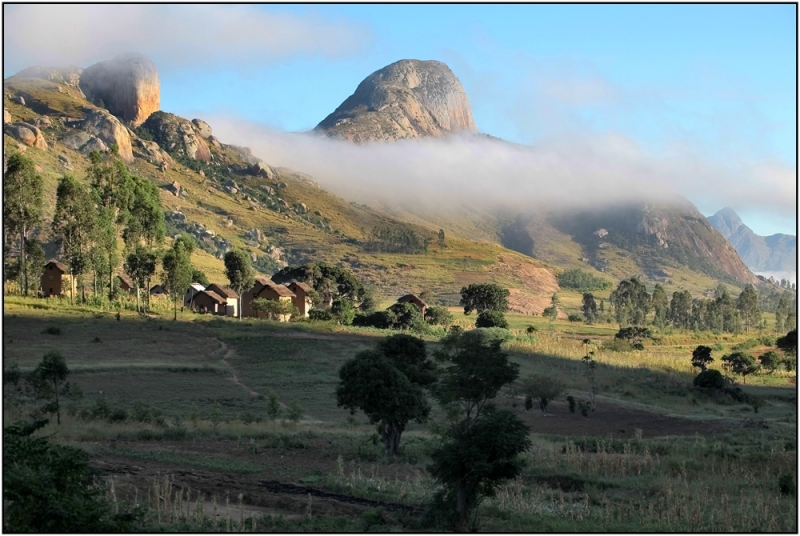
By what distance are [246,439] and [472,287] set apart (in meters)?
86.0

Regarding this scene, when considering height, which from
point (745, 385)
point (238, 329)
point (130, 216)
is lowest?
point (745, 385)

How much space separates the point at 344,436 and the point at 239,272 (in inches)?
2216

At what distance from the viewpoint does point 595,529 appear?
18703 millimetres

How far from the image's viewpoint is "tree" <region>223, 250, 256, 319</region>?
284ft

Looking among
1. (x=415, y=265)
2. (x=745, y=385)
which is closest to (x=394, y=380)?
(x=745, y=385)

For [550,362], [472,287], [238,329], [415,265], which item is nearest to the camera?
[550,362]

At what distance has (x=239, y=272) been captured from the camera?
86812 mm

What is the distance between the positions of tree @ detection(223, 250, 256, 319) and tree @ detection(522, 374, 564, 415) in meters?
45.0

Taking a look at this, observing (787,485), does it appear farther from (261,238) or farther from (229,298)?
(261,238)

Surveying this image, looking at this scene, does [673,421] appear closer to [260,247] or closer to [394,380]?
[394,380]

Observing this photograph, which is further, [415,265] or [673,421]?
[415,265]

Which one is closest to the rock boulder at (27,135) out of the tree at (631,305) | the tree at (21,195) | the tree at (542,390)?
the tree at (21,195)

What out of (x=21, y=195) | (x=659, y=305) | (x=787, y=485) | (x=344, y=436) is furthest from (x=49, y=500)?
(x=659, y=305)

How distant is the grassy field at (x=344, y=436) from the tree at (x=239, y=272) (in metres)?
17.5
